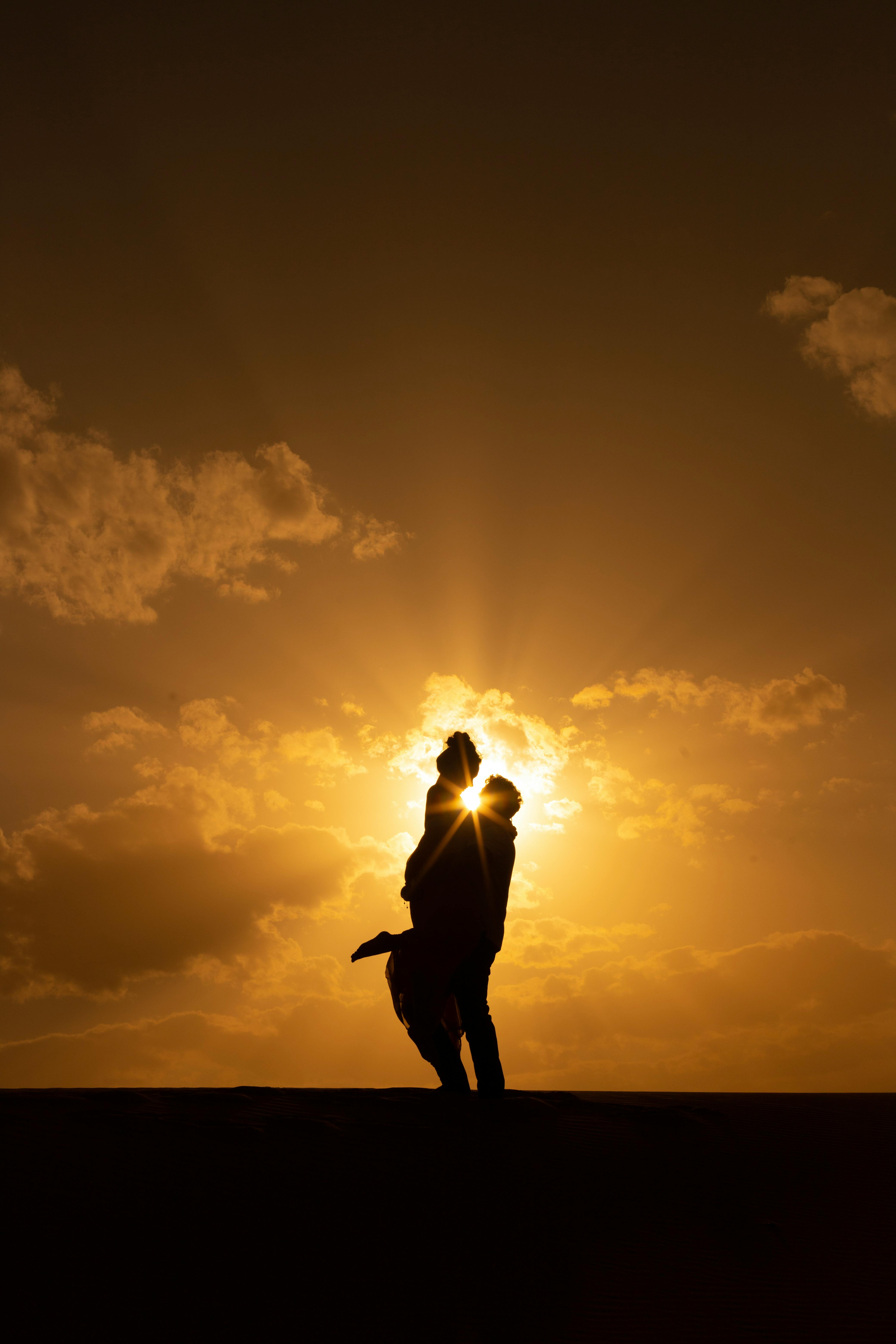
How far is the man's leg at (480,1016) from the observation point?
19.9 feet

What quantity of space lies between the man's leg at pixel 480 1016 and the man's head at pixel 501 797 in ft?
3.52

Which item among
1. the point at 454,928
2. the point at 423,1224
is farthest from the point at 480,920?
the point at 423,1224

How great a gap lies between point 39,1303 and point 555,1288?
7.68ft

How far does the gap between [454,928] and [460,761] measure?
132 cm

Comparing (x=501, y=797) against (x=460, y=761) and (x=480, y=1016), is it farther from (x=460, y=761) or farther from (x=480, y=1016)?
Result: (x=480, y=1016)

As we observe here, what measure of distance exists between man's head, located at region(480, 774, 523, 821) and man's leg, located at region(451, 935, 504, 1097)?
1072mm

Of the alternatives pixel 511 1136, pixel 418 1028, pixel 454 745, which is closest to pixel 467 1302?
pixel 511 1136

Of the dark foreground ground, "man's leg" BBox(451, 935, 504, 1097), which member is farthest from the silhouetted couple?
the dark foreground ground

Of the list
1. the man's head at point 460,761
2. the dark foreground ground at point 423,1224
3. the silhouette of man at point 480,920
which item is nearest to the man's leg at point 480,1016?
the silhouette of man at point 480,920

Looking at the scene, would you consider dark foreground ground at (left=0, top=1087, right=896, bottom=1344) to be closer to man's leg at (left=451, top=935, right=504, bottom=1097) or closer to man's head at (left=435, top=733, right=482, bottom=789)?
man's leg at (left=451, top=935, right=504, bottom=1097)

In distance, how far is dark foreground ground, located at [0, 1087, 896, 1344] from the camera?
362 cm

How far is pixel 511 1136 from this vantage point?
5.21 metres

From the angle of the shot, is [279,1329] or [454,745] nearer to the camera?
[279,1329]

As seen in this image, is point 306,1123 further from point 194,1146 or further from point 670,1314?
point 670,1314
